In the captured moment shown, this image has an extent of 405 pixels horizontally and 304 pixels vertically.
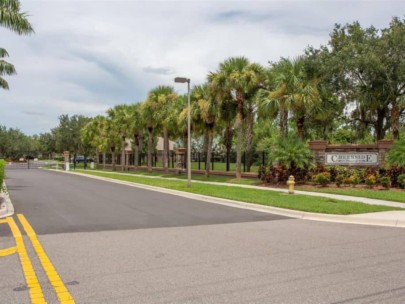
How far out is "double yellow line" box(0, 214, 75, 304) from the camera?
17.8 ft

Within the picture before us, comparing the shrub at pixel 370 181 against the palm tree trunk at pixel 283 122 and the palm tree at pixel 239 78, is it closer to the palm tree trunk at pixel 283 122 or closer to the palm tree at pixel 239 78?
the palm tree trunk at pixel 283 122

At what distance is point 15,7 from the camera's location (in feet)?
72.7

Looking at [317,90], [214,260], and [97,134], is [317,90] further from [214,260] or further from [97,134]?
[97,134]

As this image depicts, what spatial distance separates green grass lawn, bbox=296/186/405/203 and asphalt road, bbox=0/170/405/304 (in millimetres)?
6061

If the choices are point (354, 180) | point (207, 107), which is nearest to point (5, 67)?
point (207, 107)

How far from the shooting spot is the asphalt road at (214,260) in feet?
18.3

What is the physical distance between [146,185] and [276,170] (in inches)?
290

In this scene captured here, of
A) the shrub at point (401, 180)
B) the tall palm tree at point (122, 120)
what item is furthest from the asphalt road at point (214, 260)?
the tall palm tree at point (122, 120)

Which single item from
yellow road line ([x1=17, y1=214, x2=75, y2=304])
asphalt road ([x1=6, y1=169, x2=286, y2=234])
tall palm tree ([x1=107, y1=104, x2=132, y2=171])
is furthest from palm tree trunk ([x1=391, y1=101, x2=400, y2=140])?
tall palm tree ([x1=107, y1=104, x2=132, y2=171])

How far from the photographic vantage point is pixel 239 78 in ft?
87.9

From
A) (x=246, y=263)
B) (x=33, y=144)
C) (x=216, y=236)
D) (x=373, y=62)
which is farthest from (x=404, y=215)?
(x=33, y=144)

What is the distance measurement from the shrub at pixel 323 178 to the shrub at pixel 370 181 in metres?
1.81

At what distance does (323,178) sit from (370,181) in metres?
2.14

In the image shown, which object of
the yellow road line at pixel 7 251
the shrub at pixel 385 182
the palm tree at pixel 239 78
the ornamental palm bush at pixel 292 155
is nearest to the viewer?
the yellow road line at pixel 7 251
